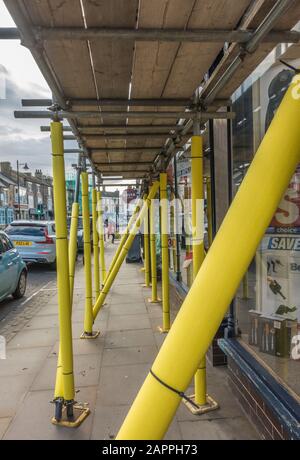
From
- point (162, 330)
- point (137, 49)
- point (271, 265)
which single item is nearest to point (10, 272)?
point (162, 330)

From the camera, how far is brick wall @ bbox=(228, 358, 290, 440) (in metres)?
2.64

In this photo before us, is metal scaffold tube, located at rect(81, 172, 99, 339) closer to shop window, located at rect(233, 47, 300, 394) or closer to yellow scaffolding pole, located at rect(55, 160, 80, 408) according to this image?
yellow scaffolding pole, located at rect(55, 160, 80, 408)

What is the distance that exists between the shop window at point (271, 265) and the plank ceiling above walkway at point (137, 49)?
2.57 ft

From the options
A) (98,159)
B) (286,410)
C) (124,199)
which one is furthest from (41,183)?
(286,410)

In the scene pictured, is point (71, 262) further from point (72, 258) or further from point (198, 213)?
point (198, 213)

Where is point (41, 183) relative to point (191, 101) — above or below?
above

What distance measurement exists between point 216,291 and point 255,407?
195cm

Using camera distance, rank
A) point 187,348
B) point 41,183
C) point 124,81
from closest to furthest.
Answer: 1. point 187,348
2. point 124,81
3. point 41,183

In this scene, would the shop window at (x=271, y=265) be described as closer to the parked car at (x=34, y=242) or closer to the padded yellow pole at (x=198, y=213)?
the padded yellow pole at (x=198, y=213)

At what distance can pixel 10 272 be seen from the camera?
7750mm

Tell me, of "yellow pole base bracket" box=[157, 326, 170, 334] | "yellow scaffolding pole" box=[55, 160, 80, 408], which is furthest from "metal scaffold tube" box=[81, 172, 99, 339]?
"yellow pole base bracket" box=[157, 326, 170, 334]
